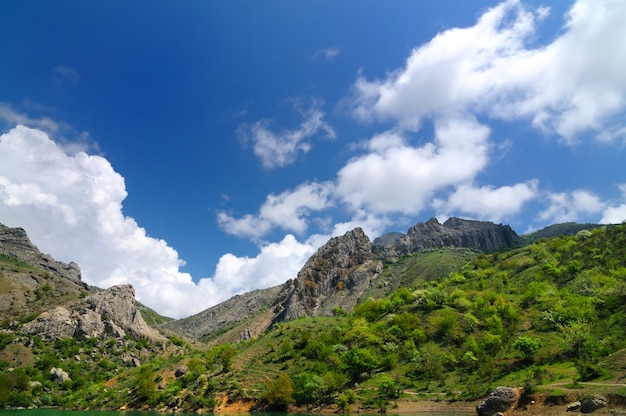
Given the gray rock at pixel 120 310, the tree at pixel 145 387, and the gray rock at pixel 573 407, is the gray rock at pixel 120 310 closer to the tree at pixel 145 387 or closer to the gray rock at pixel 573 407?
the tree at pixel 145 387

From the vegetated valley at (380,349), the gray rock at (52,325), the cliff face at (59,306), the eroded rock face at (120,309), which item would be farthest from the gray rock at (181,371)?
the eroded rock face at (120,309)

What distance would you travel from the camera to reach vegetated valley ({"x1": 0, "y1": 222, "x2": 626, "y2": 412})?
61469 mm

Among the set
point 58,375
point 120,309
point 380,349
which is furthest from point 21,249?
point 380,349

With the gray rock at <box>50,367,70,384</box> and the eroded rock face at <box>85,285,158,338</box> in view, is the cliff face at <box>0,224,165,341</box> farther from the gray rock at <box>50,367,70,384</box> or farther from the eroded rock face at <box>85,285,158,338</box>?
the gray rock at <box>50,367,70,384</box>

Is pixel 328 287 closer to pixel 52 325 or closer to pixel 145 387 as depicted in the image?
pixel 145 387

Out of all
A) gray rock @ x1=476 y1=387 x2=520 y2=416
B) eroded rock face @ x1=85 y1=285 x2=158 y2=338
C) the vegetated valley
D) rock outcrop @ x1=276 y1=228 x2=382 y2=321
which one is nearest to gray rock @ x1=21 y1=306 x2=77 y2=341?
the vegetated valley

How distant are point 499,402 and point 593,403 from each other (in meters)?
11.5

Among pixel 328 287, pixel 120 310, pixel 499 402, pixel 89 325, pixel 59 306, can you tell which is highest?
pixel 59 306

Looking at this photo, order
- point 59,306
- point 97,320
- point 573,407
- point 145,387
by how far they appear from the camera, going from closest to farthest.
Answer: point 573,407 < point 145,387 < point 97,320 < point 59,306

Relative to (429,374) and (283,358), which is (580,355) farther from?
(283,358)

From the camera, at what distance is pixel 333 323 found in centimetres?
11656

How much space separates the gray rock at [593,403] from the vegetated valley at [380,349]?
57.9 inches

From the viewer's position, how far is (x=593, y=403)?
124ft

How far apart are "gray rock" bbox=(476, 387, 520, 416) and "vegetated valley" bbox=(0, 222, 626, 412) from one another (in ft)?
7.06
